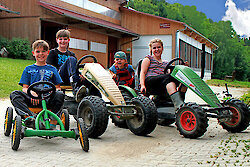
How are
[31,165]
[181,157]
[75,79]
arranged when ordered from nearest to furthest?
[31,165] < [181,157] < [75,79]

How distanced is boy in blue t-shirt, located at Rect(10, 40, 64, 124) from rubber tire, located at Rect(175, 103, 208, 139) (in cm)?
185

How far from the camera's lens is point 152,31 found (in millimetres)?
28578

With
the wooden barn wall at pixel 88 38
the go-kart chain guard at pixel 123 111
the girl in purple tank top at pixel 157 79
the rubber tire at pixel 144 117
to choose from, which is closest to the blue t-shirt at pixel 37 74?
the go-kart chain guard at pixel 123 111

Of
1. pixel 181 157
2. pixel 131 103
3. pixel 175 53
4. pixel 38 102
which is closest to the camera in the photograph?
pixel 181 157

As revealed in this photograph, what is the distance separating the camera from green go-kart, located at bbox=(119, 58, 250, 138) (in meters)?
5.11

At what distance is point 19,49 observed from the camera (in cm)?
2017

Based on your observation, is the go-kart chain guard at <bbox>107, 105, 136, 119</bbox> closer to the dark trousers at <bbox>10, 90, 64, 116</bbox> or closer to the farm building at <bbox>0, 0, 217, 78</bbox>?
the dark trousers at <bbox>10, 90, 64, 116</bbox>

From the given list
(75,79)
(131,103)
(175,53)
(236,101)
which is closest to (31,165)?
(131,103)

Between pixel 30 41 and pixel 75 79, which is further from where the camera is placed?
pixel 30 41

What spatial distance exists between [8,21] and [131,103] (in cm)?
1962

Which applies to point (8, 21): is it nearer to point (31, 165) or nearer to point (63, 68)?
point (63, 68)

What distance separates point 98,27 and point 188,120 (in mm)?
19792

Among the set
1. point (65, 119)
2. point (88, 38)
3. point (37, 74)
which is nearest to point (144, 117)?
point (65, 119)

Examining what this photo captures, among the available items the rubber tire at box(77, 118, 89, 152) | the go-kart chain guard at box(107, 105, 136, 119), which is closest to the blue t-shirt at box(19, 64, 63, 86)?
the go-kart chain guard at box(107, 105, 136, 119)
